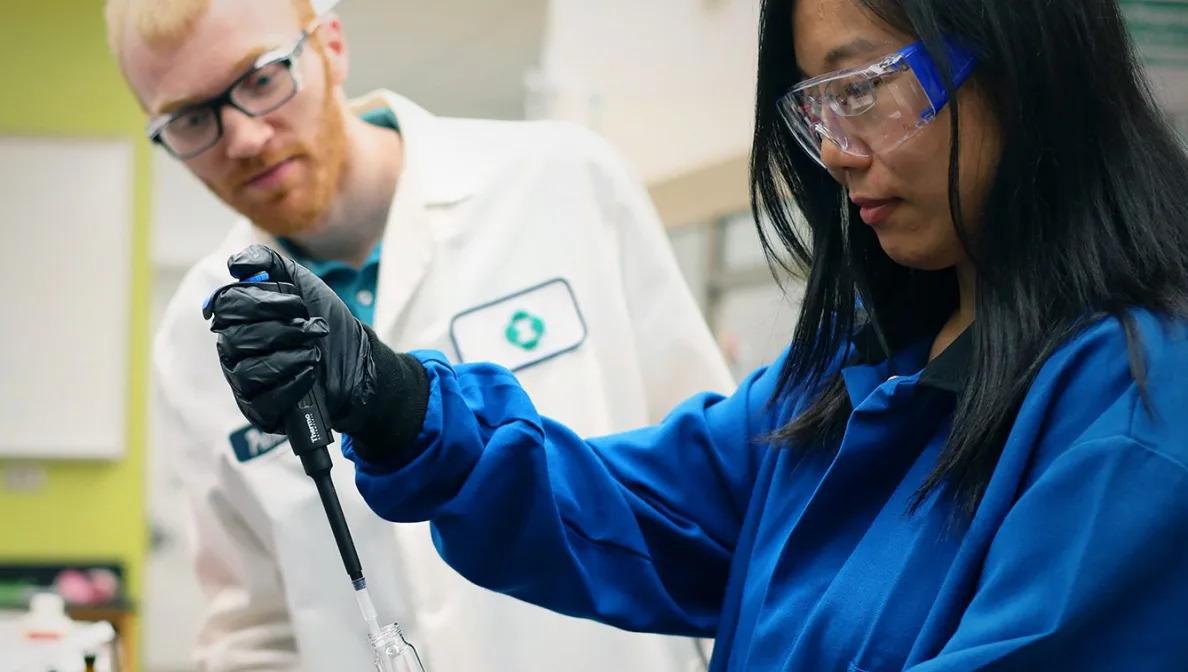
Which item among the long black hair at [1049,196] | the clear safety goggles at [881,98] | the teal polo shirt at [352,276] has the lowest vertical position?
the long black hair at [1049,196]

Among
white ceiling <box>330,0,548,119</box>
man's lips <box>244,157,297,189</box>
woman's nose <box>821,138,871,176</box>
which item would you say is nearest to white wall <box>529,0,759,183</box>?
white ceiling <box>330,0,548,119</box>

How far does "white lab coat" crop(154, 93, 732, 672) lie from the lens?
5.21 ft

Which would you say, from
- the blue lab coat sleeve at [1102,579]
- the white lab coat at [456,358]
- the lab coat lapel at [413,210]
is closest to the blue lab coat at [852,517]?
the blue lab coat sleeve at [1102,579]

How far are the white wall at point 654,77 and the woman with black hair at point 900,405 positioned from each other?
2260 mm

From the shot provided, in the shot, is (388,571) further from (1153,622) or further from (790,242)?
(1153,622)

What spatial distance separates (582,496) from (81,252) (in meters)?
4.22

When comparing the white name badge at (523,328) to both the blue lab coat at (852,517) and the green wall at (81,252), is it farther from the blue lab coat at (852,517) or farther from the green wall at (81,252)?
the green wall at (81,252)

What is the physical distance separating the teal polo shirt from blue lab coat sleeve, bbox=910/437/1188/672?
111 cm

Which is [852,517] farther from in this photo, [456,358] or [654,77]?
[654,77]

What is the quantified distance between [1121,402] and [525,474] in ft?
1.67

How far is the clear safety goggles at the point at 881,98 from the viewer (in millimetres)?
903

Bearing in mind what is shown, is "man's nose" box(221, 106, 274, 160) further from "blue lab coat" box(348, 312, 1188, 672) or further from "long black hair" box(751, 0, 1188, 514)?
"long black hair" box(751, 0, 1188, 514)

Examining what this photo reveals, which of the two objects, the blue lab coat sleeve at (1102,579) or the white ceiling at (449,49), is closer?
the blue lab coat sleeve at (1102,579)

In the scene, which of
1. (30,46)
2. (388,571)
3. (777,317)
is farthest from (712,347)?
(30,46)
